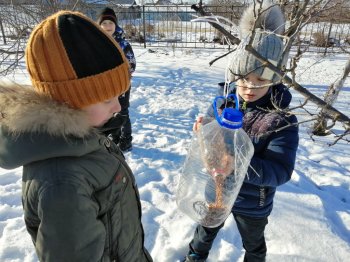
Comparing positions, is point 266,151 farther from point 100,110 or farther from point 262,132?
point 100,110

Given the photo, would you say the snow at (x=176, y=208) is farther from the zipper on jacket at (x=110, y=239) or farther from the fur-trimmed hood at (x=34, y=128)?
the fur-trimmed hood at (x=34, y=128)

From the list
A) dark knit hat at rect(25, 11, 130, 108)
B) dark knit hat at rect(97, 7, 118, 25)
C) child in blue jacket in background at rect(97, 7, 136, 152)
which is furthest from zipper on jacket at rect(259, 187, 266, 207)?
dark knit hat at rect(97, 7, 118, 25)

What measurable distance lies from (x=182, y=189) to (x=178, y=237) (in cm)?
48

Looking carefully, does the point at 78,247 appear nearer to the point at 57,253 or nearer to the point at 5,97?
the point at 57,253

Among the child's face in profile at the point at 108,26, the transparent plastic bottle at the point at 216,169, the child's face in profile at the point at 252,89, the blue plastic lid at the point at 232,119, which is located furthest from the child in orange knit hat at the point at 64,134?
the child's face in profile at the point at 108,26

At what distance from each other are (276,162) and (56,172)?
1162 mm

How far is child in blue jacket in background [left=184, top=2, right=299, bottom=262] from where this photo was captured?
1.63 meters

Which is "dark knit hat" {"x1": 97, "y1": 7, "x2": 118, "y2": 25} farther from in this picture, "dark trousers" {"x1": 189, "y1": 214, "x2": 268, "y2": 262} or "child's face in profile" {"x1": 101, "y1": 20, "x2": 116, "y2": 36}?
"dark trousers" {"x1": 189, "y1": 214, "x2": 268, "y2": 262}

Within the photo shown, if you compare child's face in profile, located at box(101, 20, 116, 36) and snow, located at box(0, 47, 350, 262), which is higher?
child's face in profile, located at box(101, 20, 116, 36)

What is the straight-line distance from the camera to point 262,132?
5.71ft

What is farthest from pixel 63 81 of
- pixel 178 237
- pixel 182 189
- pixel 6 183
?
pixel 6 183

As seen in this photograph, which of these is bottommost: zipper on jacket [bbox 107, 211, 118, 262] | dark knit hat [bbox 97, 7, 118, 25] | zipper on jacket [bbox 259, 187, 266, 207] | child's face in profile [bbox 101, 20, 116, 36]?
zipper on jacket [bbox 259, 187, 266, 207]

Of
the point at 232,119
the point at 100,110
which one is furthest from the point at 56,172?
the point at 232,119

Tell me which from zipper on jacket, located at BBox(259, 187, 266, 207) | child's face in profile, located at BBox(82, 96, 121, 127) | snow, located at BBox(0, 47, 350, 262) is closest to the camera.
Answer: child's face in profile, located at BBox(82, 96, 121, 127)
